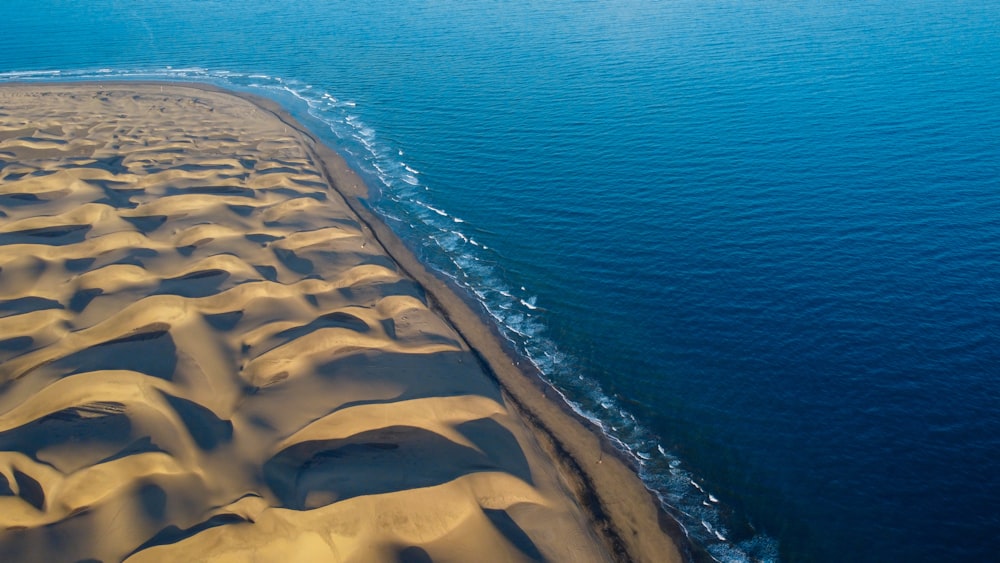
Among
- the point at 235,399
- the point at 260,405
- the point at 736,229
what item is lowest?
the point at 235,399

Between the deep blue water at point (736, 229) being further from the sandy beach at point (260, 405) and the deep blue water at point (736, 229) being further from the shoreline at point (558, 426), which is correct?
the sandy beach at point (260, 405)

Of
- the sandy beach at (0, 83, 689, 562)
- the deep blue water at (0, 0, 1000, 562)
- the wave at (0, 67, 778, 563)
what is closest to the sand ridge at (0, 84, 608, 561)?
the sandy beach at (0, 83, 689, 562)

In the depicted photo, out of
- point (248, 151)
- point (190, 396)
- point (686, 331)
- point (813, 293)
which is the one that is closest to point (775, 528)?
point (686, 331)

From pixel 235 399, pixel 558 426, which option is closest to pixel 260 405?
pixel 235 399

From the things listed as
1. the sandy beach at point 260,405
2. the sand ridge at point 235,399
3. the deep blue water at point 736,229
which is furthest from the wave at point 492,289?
the sand ridge at point 235,399

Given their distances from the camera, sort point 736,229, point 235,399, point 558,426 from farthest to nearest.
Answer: point 736,229, point 558,426, point 235,399

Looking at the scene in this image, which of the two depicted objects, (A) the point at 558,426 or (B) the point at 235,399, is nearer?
(B) the point at 235,399

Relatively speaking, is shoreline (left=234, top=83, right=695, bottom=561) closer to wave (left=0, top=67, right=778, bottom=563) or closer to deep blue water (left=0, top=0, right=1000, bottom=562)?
wave (left=0, top=67, right=778, bottom=563)

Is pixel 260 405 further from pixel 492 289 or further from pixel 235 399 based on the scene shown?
pixel 492 289
